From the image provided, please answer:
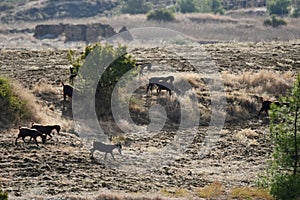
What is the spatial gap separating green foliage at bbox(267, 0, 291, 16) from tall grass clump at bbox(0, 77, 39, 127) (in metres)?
82.8

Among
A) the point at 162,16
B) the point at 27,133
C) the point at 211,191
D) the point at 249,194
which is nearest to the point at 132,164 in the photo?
the point at 211,191

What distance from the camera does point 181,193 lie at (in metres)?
18.8

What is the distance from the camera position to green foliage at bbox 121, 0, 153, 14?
116 m

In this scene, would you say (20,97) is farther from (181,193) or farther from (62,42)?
(62,42)

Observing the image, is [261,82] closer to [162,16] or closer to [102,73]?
[102,73]

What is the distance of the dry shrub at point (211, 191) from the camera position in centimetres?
1883

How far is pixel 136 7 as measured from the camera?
118 metres

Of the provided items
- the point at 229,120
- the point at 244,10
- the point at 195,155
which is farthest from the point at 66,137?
the point at 244,10

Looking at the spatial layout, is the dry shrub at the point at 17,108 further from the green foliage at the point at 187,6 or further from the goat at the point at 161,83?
the green foliage at the point at 187,6

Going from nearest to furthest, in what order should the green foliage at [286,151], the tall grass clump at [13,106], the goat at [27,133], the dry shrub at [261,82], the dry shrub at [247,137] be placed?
the green foliage at [286,151], the goat at [27,133], the tall grass clump at [13,106], the dry shrub at [247,137], the dry shrub at [261,82]

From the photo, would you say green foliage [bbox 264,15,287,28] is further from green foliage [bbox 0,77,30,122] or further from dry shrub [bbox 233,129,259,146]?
green foliage [bbox 0,77,30,122]

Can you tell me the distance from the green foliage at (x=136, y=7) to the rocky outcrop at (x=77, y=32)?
92.5 feet

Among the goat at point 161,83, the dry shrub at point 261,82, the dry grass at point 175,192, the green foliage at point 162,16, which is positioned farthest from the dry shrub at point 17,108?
the green foliage at point 162,16

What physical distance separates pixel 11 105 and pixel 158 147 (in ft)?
21.1
